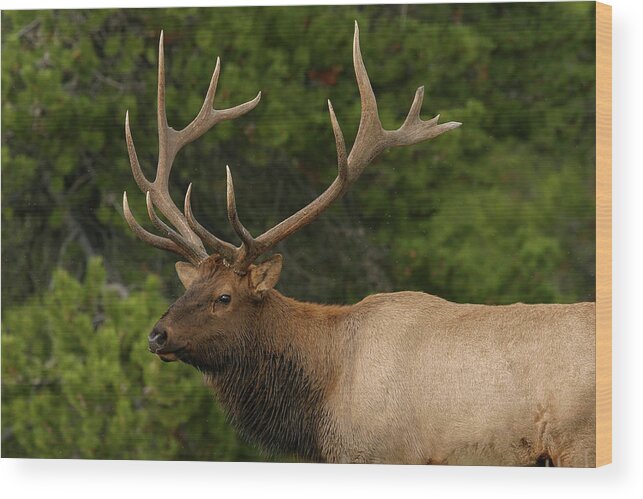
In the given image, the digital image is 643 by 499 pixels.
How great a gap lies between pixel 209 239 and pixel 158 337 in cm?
47

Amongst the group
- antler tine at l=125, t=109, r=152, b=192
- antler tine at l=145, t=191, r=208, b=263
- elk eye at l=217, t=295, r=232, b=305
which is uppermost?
antler tine at l=125, t=109, r=152, b=192

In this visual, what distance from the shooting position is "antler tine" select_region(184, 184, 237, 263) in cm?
609

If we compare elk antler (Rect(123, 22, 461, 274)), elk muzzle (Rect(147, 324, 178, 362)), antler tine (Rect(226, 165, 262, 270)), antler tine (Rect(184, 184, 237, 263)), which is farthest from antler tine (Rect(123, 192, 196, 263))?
elk muzzle (Rect(147, 324, 178, 362))

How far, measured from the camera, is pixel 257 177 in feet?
21.0

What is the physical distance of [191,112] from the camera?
6543 millimetres

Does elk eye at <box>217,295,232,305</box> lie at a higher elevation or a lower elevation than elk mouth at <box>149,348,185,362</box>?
higher

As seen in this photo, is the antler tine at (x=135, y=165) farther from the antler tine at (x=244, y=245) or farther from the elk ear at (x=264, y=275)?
the elk ear at (x=264, y=275)

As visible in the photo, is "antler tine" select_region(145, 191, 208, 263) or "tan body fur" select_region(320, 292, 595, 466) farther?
"antler tine" select_region(145, 191, 208, 263)

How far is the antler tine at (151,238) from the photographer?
6.21 metres

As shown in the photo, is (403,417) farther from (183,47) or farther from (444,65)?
(183,47)

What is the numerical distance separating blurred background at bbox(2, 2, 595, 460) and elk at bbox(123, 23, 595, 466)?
116 mm

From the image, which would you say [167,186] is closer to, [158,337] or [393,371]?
[158,337]

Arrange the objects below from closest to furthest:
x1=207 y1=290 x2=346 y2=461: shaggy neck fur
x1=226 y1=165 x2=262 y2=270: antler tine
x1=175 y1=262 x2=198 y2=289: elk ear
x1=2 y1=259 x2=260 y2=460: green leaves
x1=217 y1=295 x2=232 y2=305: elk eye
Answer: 1. x1=226 y1=165 x2=262 y2=270: antler tine
2. x1=217 y1=295 x2=232 y2=305: elk eye
3. x1=207 y1=290 x2=346 y2=461: shaggy neck fur
4. x1=175 y1=262 x2=198 y2=289: elk ear
5. x1=2 y1=259 x2=260 y2=460: green leaves

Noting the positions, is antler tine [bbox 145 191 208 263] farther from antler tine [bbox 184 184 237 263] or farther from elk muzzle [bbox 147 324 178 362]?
elk muzzle [bbox 147 324 178 362]
